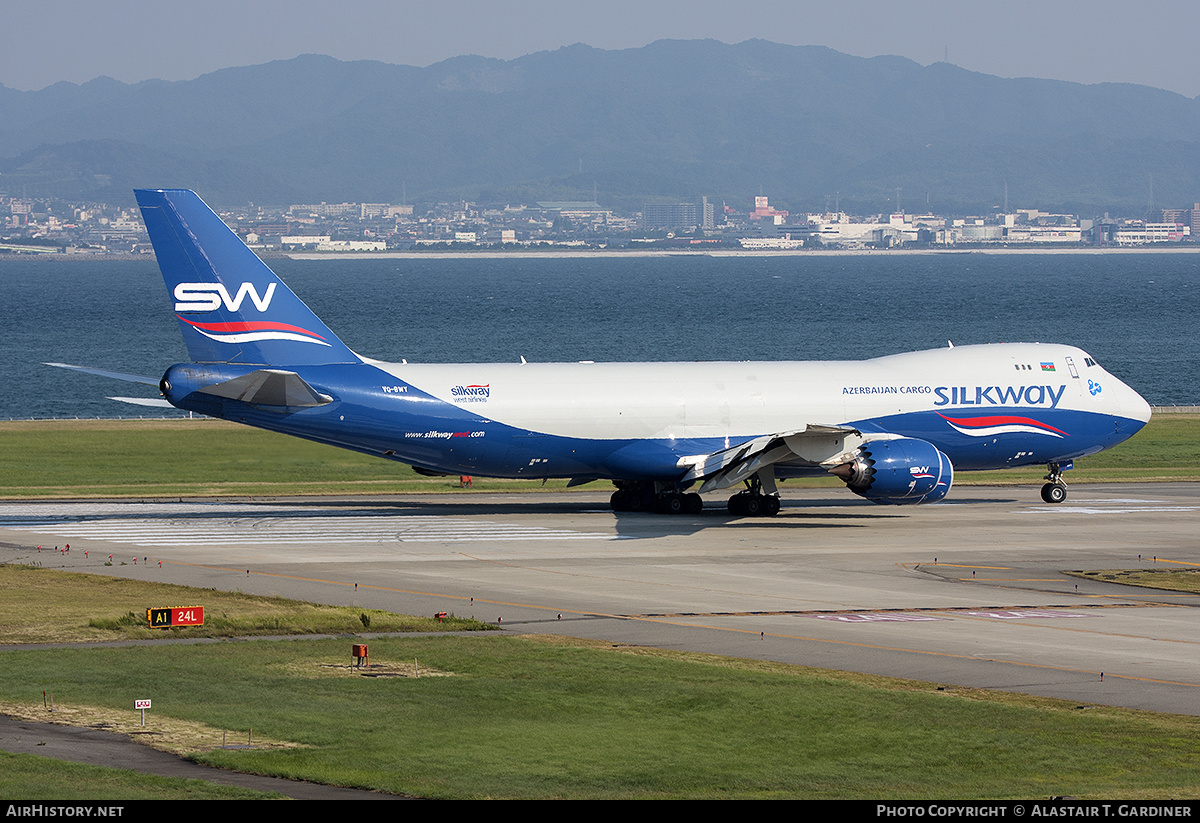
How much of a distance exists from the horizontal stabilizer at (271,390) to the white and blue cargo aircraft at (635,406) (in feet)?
0.15

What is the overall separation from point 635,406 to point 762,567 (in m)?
11.3

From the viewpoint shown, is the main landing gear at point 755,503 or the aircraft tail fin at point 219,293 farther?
the main landing gear at point 755,503

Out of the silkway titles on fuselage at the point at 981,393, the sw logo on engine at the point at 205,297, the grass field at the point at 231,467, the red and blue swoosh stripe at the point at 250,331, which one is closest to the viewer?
the sw logo on engine at the point at 205,297

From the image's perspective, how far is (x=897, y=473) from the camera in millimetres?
49250

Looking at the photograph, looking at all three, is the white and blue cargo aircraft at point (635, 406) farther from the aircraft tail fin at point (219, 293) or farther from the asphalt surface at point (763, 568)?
the asphalt surface at point (763, 568)

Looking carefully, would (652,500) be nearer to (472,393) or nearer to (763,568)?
(472,393)

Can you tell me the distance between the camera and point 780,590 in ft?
125

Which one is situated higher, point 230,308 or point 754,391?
point 230,308

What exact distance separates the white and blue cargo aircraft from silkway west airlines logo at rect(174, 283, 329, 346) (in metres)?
0.05

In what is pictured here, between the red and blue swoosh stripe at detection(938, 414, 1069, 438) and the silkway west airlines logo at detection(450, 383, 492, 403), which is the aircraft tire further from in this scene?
the silkway west airlines logo at detection(450, 383, 492, 403)

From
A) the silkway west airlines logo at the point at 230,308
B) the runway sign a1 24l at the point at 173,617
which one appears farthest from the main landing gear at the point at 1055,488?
the runway sign a1 24l at the point at 173,617

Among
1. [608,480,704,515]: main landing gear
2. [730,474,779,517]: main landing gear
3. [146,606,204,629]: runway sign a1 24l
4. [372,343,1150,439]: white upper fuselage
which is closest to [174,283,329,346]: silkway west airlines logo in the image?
[372,343,1150,439]: white upper fuselage

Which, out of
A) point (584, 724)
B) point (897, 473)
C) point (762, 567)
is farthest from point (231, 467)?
point (584, 724)

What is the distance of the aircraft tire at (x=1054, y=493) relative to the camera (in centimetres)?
5656
